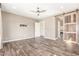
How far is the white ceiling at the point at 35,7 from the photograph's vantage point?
2004 millimetres

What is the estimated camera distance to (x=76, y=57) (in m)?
1.96

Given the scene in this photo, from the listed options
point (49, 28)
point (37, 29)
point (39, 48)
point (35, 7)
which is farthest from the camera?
point (49, 28)

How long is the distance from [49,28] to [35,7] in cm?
82

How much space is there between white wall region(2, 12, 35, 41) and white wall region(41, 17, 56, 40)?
1.35 feet

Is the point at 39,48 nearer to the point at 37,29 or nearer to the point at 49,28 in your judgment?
the point at 37,29

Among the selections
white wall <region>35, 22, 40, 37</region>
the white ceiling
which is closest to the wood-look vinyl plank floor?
white wall <region>35, 22, 40, 37</region>

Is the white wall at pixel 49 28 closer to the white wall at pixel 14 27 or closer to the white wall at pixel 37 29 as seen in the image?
the white wall at pixel 37 29

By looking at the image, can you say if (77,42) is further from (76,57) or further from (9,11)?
(9,11)

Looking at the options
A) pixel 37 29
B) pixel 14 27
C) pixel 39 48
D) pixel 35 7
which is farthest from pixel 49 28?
pixel 14 27

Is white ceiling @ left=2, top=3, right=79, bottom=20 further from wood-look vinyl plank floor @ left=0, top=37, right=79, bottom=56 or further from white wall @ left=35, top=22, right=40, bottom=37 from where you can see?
wood-look vinyl plank floor @ left=0, top=37, right=79, bottom=56

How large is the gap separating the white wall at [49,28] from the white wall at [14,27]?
41 centimetres

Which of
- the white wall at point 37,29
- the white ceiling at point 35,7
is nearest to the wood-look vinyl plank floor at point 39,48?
the white wall at point 37,29

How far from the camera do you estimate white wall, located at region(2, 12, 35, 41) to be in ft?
6.88

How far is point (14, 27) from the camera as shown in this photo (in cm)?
215
